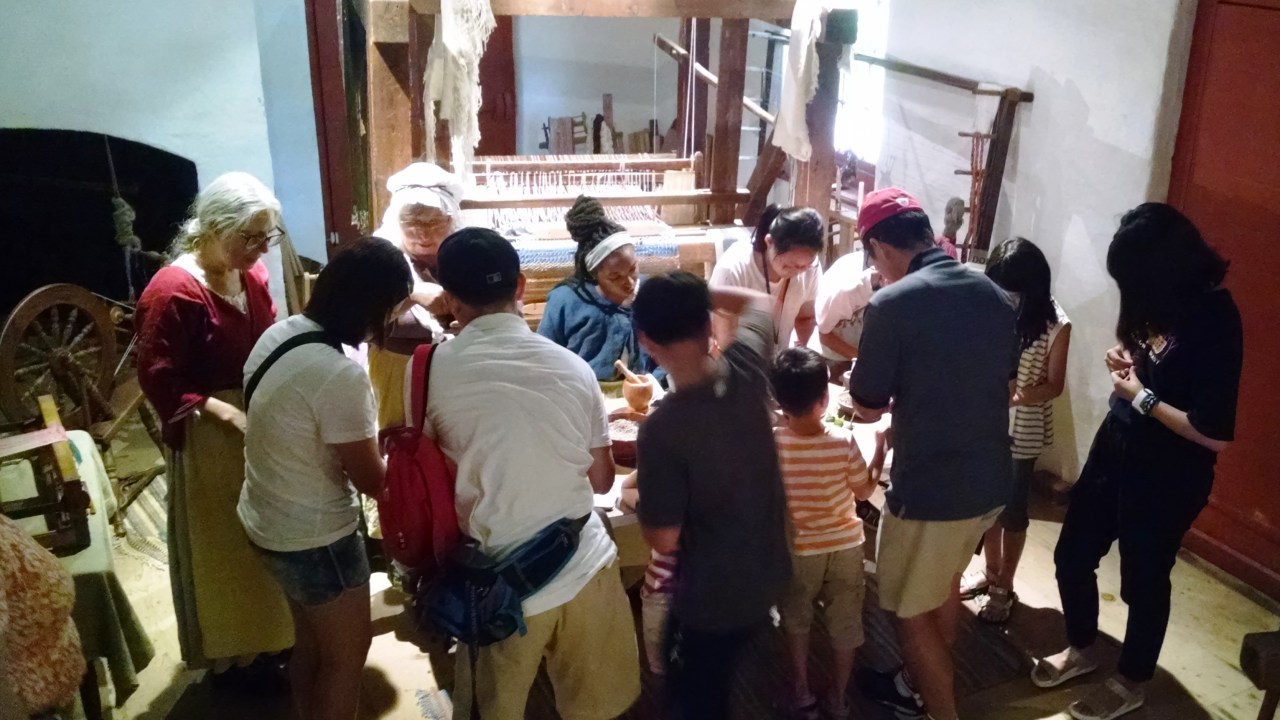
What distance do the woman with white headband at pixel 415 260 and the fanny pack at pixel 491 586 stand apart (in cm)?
108

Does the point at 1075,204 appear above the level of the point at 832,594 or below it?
above

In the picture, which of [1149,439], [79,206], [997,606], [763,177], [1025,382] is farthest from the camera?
[79,206]

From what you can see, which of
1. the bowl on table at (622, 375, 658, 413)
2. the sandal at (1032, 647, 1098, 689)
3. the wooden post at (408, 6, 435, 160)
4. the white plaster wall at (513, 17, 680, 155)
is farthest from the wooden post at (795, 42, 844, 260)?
the white plaster wall at (513, 17, 680, 155)

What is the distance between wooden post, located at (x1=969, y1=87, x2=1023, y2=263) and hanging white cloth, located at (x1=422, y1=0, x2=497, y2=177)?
8.35 feet

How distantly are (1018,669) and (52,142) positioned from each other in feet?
15.3

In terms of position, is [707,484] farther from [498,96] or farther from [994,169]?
[498,96]

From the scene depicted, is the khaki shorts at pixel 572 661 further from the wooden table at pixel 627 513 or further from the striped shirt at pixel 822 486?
the striped shirt at pixel 822 486

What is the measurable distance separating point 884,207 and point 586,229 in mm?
1181

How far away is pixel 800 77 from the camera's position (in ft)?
12.2

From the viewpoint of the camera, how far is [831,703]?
9.17ft

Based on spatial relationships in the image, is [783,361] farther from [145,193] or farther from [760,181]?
[145,193]

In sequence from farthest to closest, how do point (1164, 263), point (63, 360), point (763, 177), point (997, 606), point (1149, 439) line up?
point (763, 177)
point (63, 360)
point (997, 606)
point (1149, 439)
point (1164, 263)

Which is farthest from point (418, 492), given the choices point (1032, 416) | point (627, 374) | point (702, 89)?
point (702, 89)

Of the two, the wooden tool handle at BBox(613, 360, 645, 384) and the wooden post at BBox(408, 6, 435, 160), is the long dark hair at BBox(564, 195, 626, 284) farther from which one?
the wooden post at BBox(408, 6, 435, 160)
